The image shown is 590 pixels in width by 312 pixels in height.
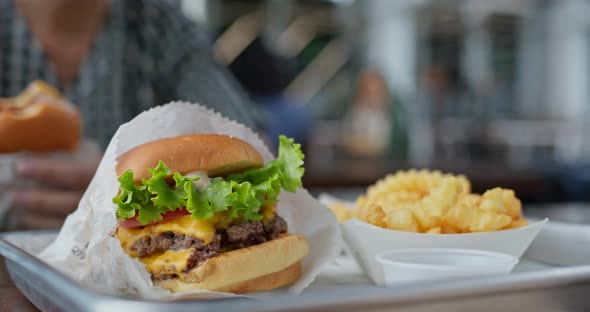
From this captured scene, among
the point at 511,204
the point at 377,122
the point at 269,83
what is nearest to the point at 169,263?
the point at 511,204

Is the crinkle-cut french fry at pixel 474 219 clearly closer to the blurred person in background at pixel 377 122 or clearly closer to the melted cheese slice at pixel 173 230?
the melted cheese slice at pixel 173 230

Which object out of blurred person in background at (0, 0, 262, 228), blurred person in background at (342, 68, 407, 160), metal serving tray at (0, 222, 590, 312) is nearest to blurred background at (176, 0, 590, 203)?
blurred person in background at (342, 68, 407, 160)

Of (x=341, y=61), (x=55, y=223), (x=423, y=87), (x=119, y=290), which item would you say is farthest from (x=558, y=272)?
(x=423, y=87)

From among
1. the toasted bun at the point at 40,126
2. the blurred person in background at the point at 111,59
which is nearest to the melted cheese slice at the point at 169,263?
the toasted bun at the point at 40,126

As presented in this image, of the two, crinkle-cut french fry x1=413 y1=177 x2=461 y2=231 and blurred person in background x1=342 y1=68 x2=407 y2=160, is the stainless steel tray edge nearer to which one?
crinkle-cut french fry x1=413 y1=177 x2=461 y2=231

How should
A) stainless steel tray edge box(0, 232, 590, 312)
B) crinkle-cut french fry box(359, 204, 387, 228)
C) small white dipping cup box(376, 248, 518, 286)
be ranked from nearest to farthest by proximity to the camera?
1. stainless steel tray edge box(0, 232, 590, 312)
2. small white dipping cup box(376, 248, 518, 286)
3. crinkle-cut french fry box(359, 204, 387, 228)

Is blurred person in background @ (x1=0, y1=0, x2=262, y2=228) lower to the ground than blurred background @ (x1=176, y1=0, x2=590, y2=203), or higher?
lower

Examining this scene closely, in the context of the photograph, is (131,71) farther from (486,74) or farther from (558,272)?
(486,74)
